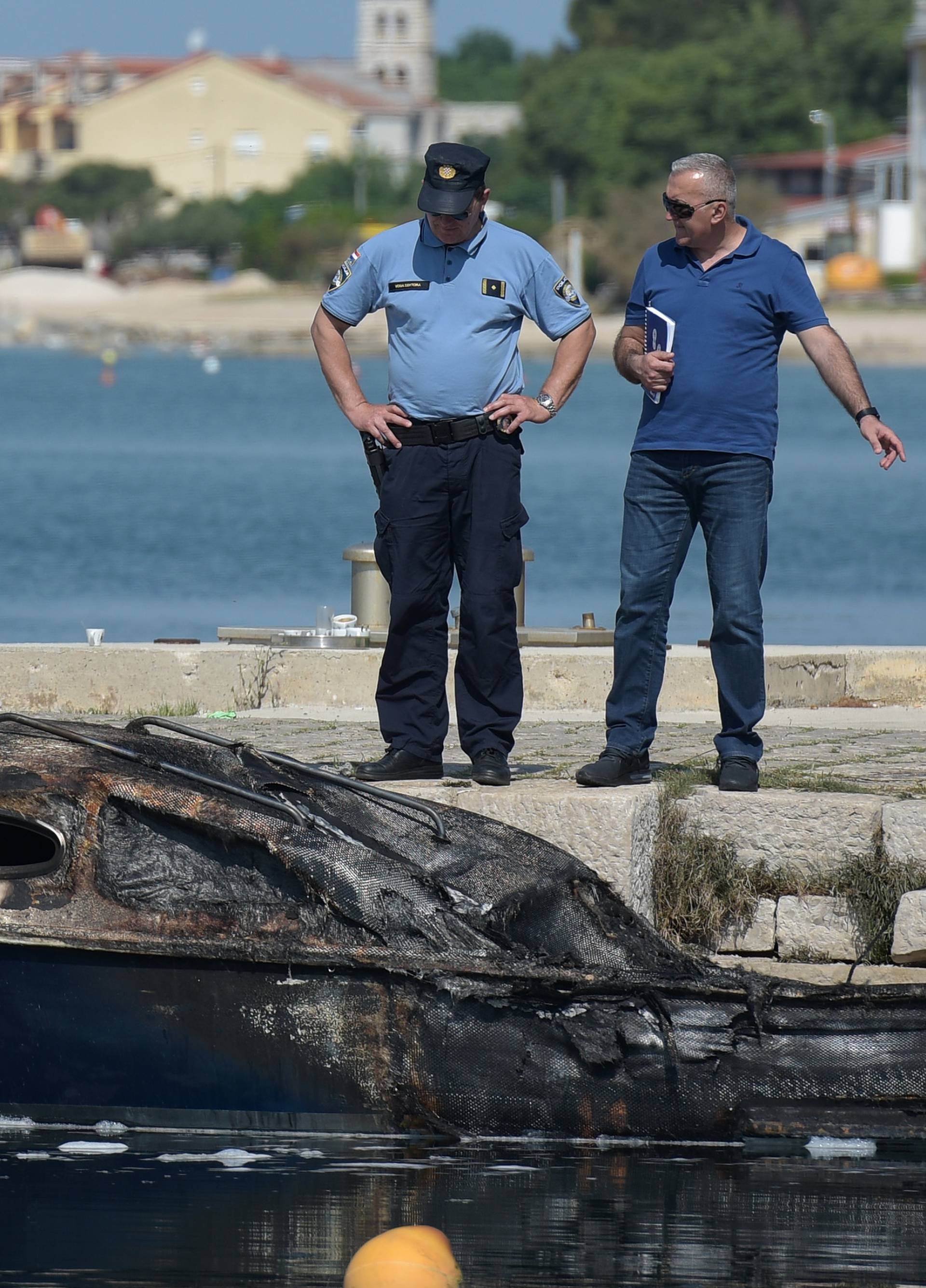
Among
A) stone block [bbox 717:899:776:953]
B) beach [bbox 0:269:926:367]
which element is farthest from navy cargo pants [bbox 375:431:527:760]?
beach [bbox 0:269:926:367]

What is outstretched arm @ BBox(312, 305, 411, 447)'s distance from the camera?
7.41 m

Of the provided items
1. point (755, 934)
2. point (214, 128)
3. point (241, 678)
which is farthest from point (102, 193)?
point (755, 934)

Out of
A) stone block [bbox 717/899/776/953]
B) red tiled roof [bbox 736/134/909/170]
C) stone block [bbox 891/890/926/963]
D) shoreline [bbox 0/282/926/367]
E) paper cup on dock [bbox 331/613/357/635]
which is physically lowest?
shoreline [bbox 0/282/926/367]

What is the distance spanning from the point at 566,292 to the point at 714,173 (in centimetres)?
62

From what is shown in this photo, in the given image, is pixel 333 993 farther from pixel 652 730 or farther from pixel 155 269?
pixel 155 269

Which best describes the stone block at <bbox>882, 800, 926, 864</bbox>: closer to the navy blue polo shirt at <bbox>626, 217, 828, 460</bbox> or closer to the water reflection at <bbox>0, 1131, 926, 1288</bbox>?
the water reflection at <bbox>0, 1131, 926, 1288</bbox>

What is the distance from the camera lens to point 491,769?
292 inches

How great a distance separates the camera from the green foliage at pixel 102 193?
452 feet

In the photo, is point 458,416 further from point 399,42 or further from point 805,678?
point 399,42

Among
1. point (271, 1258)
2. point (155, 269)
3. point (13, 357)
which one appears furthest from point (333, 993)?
point (155, 269)

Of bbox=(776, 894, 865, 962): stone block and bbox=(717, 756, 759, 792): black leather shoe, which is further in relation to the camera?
bbox=(717, 756, 759, 792): black leather shoe

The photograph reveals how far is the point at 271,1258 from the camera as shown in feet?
18.5

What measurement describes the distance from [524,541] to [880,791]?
935 inches

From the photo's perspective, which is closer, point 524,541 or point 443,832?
point 443,832
